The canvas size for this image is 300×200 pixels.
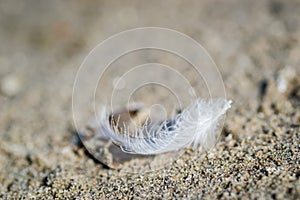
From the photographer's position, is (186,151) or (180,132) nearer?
(180,132)

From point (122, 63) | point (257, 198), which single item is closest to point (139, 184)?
point (257, 198)

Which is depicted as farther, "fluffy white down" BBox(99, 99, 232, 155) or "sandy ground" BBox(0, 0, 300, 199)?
"fluffy white down" BBox(99, 99, 232, 155)

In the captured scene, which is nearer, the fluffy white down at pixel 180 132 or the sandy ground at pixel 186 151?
the sandy ground at pixel 186 151

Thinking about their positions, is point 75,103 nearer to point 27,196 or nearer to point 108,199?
point 27,196
